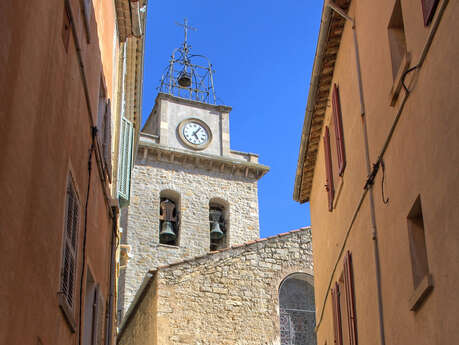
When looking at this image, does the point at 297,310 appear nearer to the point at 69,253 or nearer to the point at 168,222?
the point at 168,222

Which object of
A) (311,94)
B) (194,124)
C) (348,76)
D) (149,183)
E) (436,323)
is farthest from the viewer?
(194,124)

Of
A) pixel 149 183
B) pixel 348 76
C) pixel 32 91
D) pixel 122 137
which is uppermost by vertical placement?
pixel 149 183

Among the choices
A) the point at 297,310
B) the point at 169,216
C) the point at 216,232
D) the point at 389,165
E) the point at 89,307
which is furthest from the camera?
the point at 169,216

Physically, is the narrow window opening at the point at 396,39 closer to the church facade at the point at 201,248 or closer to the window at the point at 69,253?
the window at the point at 69,253

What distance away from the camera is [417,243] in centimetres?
671

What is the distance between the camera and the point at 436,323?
593cm

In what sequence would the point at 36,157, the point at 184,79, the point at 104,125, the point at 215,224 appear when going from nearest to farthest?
1. the point at 36,157
2. the point at 104,125
3. the point at 215,224
4. the point at 184,79

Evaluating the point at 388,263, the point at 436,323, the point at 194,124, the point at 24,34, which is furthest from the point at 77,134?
the point at 194,124

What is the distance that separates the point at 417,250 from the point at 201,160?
2599cm

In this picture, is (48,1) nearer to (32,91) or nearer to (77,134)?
(32,91)

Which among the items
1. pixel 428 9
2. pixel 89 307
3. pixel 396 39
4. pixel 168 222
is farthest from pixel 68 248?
pixel 168 222

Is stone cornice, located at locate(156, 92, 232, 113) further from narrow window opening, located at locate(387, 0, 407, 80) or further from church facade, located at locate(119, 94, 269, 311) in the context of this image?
narrow window opening, located at locate(387, 0, 407, 80)

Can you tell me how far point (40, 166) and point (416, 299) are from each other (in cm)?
318

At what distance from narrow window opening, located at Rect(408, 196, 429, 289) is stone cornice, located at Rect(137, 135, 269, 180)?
25.0m
